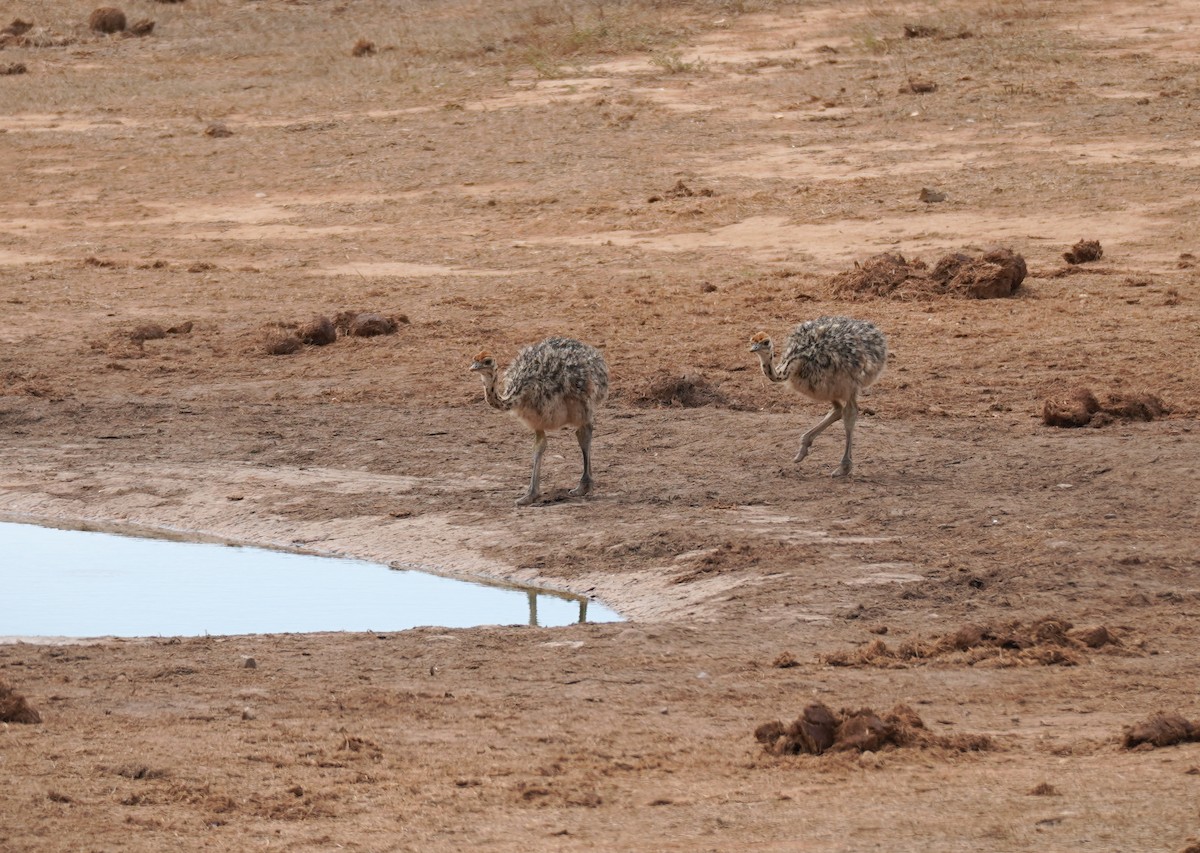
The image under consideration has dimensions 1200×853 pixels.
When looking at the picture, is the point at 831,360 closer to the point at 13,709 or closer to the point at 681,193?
the point at 13,709

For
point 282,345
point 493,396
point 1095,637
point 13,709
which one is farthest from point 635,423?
point 13,709

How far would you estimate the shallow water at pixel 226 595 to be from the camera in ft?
32.3

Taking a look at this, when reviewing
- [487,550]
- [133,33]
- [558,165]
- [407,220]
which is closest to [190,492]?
[487,550]

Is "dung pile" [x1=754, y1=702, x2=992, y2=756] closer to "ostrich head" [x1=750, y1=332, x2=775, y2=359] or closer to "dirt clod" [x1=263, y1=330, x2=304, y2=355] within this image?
"ostrich head" [x1=750, y1=332, x2=775, y2=359]

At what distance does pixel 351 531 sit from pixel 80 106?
64.2ft

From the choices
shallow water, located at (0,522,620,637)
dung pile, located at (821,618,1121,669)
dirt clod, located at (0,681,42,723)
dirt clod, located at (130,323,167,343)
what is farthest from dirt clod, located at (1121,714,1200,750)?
dirt clod, located at (130,323,167,343)

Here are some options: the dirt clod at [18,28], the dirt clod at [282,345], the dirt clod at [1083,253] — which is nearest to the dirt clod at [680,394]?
the dirt clod at [282,345]

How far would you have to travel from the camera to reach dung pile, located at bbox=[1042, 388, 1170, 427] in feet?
41.1

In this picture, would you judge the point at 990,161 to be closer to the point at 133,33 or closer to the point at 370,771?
the point at 370,771

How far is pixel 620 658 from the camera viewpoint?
27.3 feet

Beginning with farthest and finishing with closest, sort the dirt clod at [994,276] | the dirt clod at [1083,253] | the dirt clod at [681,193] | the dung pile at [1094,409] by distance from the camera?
the dirt clod at [681,193] < the dirt clod at [1083,253] < the dirt clod at [994,276] < the dung pile at [1094,409]

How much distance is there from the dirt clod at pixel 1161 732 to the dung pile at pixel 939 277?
32.9 ft

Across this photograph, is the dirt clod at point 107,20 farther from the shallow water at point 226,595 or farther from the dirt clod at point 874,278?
the shallow water at point 226,595

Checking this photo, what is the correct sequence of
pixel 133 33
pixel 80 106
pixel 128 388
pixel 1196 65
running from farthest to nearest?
pixel 133 33 → pixel 80 106 → pixel 1196 65 → pixel 128 388
